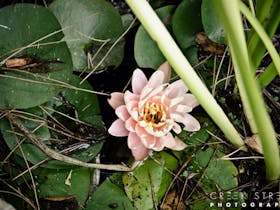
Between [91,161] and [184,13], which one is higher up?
[184,13]

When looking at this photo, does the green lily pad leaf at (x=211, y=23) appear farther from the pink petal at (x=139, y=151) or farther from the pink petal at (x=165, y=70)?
the pink petal at (x=139, y=151)

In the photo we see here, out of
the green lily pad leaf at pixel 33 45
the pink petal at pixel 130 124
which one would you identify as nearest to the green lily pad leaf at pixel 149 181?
the pink petal at pixel 130 124

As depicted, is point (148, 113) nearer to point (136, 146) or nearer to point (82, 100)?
point (136, 146)

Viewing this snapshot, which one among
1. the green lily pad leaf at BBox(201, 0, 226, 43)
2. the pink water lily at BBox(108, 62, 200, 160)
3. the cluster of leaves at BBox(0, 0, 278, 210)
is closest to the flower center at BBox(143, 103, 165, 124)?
the pink water lily at BBox(108, 62, 200, 160)

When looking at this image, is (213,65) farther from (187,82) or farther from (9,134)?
(9,134)

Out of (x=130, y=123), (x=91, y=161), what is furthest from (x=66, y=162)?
(x=130, y=123)

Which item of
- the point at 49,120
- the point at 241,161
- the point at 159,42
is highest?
the point at 159,42
